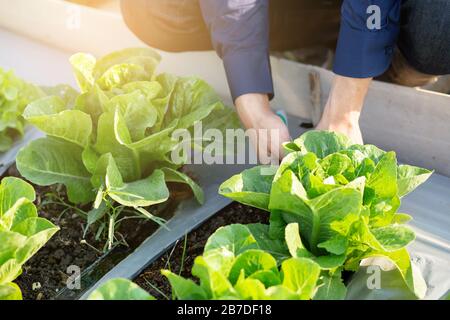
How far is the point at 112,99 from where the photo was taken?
1.13 m

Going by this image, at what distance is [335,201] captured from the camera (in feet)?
2.92

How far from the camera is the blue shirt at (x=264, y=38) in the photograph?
3.70 feet

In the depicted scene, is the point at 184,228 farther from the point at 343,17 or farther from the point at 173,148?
the point at 343,17

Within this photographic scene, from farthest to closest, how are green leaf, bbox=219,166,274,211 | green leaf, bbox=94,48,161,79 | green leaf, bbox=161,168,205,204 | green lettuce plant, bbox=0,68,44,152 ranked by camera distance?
1. green lettuce plant, bbox=0,68,44,152
2. green leaf, bbox=94,48,161,79
3. green leaf, bbox=161,168,205,204
4. green leaf, bbox=219,166,274,211

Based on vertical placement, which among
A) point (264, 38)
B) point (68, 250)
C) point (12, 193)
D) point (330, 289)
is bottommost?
point (68, 250)

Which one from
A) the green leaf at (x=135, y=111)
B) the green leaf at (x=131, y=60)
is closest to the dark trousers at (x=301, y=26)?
the green leaf at (x=131, y=60)

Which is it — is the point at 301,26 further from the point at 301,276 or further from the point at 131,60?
the point at 301,276

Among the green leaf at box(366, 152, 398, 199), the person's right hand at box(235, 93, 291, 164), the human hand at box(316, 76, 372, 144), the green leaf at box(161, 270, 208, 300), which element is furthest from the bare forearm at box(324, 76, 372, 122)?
the green leaf at box(161, 270, 208, 300)

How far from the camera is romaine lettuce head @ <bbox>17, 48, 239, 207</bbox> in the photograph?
1109 millimetres

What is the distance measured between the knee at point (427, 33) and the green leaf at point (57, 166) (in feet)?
2.54

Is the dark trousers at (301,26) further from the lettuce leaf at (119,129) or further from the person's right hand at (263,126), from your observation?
the person's right hand at (263,126)

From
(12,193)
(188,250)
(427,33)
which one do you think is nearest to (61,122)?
(12,193)

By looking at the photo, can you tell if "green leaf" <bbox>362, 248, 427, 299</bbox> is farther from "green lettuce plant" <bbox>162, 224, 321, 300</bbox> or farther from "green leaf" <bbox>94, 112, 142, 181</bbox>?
"green leaf" <bbox>94, 112, 142, 181</bbox>

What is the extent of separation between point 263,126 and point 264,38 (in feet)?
0.67
